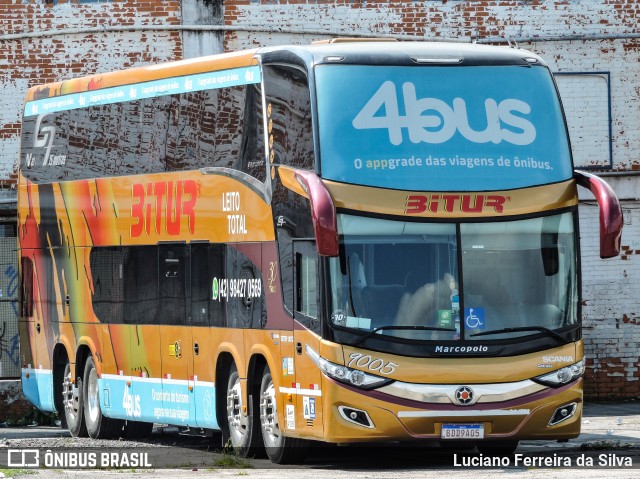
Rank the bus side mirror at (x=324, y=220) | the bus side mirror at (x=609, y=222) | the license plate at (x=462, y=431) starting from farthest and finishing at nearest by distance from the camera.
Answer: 1. the bus side mirror at (x=609, y=222)
2. the license plate at (x=462, y=431)
3. the bus side mirror at (x=324, y=220)

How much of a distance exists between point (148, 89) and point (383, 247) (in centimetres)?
537

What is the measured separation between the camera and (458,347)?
48.8 feet

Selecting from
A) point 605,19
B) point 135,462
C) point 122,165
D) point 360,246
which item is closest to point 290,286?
point 360,246

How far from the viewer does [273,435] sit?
16156 mm

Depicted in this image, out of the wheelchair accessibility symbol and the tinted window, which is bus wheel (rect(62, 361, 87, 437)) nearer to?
the tinted window

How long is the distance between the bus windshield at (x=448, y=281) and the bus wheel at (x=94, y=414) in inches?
262

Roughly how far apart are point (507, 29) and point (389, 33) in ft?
5.96

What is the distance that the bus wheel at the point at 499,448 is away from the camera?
1636 centimetres

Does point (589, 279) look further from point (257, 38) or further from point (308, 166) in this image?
point (308, 166)

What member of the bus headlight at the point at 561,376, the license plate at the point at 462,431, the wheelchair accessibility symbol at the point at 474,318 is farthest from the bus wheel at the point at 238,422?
the bus headlight at the point at 561,376

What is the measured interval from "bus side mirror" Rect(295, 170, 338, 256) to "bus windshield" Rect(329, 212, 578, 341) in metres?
0.41

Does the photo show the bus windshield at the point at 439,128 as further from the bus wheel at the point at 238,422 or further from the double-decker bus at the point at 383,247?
the bus wheel at the point at 238,422

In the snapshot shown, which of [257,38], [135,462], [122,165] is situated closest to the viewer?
[135,462]

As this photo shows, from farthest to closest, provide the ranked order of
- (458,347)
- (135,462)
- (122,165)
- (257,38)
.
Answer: (257,38), (122,165), (135,462), (458,347)
